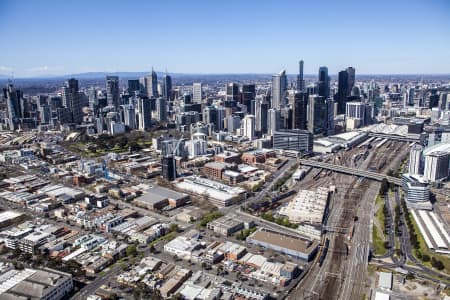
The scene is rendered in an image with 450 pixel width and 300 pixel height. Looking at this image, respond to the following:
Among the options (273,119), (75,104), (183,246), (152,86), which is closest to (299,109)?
(273,119)

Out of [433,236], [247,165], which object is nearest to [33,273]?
[433,236]

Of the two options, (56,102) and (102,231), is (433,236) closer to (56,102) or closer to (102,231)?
(102,231)

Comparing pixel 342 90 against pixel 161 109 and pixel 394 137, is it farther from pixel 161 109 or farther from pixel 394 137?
pixel 161 109

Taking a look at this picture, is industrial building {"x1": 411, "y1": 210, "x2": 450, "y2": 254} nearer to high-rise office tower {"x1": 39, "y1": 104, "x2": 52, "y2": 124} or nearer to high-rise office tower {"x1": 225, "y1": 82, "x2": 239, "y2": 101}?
high-rise office tower {"x1": 225, "y1": 82, "x2": 239, "y2": 101}

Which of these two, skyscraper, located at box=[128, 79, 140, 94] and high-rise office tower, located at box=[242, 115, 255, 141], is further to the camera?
skyscraper, located at box=[128, 79, 140, 94]

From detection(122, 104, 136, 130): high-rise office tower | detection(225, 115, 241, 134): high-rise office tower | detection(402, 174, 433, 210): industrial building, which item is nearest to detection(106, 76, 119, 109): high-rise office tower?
detection(122, 104, 136, 130): high-rise office tower
